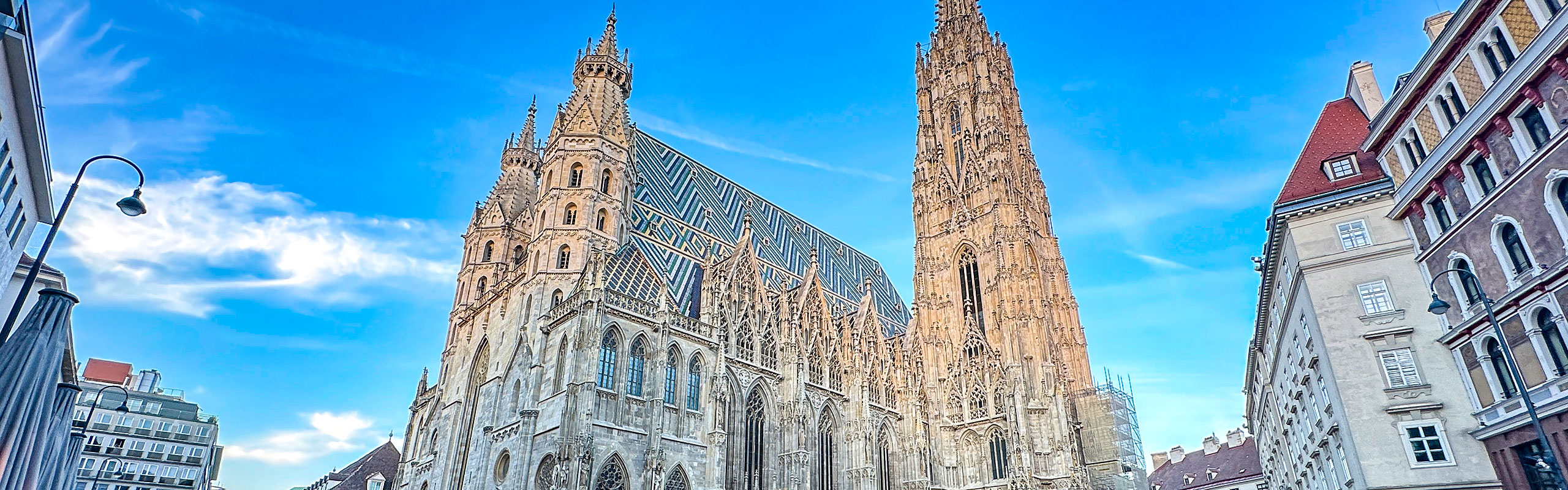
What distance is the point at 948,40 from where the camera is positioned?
66250 mm

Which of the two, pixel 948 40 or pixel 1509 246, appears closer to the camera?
pixel 1509 246

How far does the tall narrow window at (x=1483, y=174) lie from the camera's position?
17.7m

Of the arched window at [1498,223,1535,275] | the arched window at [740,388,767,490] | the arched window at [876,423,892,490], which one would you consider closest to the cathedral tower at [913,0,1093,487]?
the arched window at [876,423,892,490]

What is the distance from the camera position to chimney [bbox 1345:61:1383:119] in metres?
26.1

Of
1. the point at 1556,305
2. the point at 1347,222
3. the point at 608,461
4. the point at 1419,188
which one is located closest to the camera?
the point at 1556,305

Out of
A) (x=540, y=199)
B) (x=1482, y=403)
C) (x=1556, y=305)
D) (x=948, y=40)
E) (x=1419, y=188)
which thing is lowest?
(x=1482, y=403)

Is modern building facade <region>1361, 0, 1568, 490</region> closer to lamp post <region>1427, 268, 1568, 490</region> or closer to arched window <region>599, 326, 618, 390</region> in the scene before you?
lamp post <region>1427, 268, 1568, 490</region>

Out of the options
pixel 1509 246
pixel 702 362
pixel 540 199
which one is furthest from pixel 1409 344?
pixel 540 199

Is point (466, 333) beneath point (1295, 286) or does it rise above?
above

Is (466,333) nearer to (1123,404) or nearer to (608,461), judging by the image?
(608,461)

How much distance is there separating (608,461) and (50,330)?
19102 millimetres

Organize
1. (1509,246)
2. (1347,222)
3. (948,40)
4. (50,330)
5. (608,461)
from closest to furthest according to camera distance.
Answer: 1. (50,330)
2. (1509,246)
3. (1347,222)
4. (608,461)
5. (948,40)

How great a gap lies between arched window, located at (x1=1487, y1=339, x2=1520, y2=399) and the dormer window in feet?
22.3

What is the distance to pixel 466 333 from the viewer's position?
39844 millimetres
